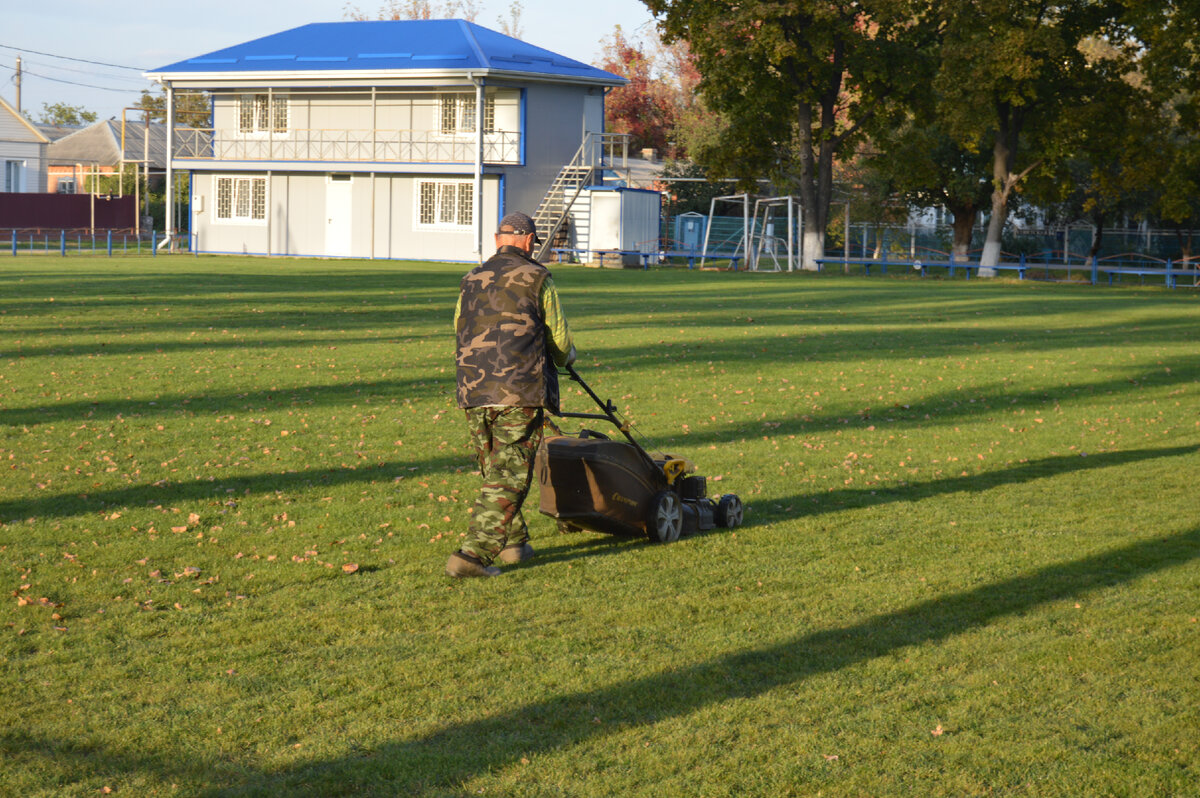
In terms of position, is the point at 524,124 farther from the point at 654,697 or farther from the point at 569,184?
the point at 654,697

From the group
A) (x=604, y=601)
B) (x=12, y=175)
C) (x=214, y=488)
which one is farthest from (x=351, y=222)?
(x=604, y=601)

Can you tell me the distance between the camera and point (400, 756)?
4.41 metres

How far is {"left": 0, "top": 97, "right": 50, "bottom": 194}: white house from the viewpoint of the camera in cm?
6881

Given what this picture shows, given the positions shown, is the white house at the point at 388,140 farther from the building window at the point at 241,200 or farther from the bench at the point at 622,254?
the bench at the point at 622,254

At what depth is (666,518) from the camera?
297 inches

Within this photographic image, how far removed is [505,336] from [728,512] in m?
2.14

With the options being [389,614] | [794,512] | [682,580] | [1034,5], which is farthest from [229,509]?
[1034,5]

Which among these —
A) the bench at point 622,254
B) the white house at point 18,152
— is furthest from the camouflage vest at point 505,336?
the white house at point 18,152

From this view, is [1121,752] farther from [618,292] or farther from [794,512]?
[618,292]

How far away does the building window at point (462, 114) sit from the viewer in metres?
44.4

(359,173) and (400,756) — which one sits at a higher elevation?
(359,173)

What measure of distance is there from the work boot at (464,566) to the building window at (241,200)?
43189mm

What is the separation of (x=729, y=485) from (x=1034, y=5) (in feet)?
117

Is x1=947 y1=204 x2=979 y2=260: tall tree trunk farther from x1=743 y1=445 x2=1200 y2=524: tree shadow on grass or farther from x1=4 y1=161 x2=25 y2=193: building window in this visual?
x1=4 y1=161 x2=25 y2=193: building window
